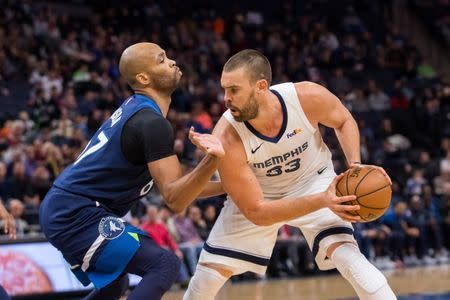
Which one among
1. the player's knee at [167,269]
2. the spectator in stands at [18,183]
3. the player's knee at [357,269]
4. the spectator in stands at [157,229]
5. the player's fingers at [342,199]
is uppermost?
the player's fingers at [342,199]

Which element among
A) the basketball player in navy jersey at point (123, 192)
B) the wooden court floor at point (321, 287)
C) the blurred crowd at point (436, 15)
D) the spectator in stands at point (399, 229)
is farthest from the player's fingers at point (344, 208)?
the blurred crowd at point (436, 15)

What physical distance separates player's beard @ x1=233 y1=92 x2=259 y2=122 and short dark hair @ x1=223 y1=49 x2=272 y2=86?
0.40 feet

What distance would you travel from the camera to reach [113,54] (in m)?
16.7

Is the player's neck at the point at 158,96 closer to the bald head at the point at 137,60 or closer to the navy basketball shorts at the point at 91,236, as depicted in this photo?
the bald head at the point at 137,60

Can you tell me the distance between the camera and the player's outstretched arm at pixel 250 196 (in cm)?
478

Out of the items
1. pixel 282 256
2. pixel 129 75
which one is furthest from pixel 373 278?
pixel 282 256

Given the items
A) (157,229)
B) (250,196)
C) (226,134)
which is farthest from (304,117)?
(157,229)

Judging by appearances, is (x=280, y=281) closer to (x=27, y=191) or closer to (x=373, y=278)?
(x=27, y=191)

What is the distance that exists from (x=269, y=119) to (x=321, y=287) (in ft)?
20.3

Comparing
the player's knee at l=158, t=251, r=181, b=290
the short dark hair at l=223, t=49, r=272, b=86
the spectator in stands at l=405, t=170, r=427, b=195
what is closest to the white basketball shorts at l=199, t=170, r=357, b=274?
the short dark hair at l=223, t=49, r=272, b=86

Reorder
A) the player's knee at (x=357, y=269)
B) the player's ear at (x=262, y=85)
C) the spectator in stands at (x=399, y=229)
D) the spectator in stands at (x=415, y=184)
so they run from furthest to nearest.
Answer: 1. the spectator in stands at (x=415, y=184)
2. the spectator in stands at (x=399, y=229)
3. the player's ear at (x=262, y=85)
4. the player's knee at (x=357, y=269)

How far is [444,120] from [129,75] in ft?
50.0

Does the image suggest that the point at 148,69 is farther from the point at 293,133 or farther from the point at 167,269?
the point at 293,133

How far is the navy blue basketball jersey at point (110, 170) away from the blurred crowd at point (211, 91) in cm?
624
